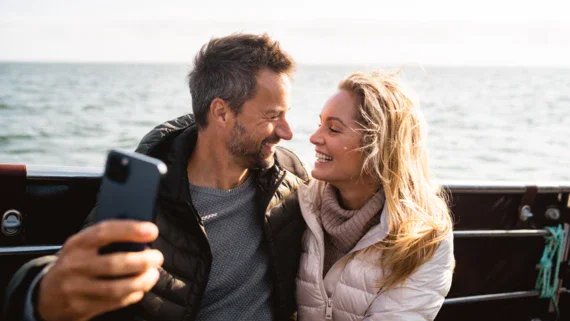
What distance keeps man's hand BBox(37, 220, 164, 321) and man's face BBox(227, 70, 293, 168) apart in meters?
1.59

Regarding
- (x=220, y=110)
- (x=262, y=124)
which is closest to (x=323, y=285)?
(x=262, y=124)

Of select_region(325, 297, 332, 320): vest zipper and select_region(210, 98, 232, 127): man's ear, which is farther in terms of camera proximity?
select_region(210, 98, 232, 127): man's ear

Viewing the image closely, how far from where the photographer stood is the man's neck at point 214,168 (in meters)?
2.58

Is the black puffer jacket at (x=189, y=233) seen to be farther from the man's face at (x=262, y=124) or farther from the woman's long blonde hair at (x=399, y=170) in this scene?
the woman's long blonde hair at (x=399, y=170)

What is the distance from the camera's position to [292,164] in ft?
9.46

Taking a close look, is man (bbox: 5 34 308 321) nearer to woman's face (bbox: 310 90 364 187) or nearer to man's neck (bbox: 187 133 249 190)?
man's neck (bbox: 187 133 249 190)

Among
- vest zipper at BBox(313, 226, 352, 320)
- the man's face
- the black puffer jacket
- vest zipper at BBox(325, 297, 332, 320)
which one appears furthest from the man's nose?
vest zipper at BBox(325, 297, 332, 320)

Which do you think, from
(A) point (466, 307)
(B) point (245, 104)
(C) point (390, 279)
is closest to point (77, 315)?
(C) point (390, 279)

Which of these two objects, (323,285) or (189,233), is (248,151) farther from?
(323,285)

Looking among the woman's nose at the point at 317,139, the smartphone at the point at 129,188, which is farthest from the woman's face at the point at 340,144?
the smartphone at the point at 129,188

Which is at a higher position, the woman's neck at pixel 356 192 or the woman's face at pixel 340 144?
the woman's face at pixel 340 144

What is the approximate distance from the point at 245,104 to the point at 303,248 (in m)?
0.79

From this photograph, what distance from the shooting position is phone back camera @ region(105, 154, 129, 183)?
3.65 ft

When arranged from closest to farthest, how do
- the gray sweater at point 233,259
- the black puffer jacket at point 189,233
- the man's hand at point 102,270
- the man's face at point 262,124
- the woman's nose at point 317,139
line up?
the man's hand at point 102,270
the black puffer jacket at point 189,233
the gray sweater at point 233,259
the woman's nose at point 317,139
the man's face at point 262,124
